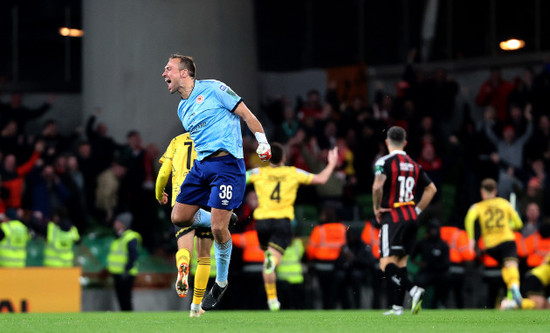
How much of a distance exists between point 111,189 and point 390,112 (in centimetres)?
515

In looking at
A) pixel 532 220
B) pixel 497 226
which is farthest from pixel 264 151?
pixel 532 220

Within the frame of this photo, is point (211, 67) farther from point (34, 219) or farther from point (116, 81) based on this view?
point (34, 219)

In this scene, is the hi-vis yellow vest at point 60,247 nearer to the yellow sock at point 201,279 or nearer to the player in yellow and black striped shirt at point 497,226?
the player in yellow and black striped shirt at point 497,226

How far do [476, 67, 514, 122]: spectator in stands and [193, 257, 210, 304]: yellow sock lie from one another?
10.4 m

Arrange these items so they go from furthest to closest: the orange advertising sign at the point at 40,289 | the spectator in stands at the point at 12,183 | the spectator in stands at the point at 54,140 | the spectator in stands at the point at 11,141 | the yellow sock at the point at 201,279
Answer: the spectator in stands at the point at 54,140 → the spectator in stands at the point at 11,141 → the spectator in stands at the point at 12,183 → the orange advertising sign at the point at 40,289 → the yellow sock at the point at 201,279

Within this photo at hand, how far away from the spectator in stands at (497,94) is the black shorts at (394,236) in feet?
27.4

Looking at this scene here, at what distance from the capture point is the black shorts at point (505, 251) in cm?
1525

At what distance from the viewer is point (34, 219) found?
18.2 metres

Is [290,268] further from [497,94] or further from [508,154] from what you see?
[497,94]

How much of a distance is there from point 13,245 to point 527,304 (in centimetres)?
789

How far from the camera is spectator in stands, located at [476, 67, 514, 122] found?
1988cm

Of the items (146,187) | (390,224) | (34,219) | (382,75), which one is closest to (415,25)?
(382,75)

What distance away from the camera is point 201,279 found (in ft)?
33.7

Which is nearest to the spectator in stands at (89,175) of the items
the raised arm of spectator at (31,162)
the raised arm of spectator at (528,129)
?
the raised arm of spectator at (31,162)
